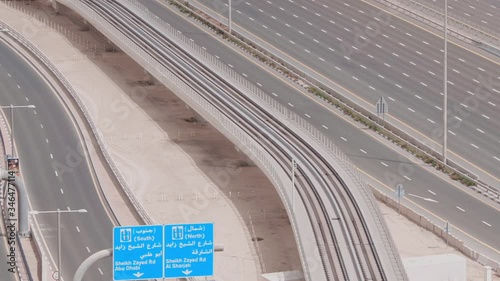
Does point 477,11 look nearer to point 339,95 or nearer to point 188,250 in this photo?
point 339,95

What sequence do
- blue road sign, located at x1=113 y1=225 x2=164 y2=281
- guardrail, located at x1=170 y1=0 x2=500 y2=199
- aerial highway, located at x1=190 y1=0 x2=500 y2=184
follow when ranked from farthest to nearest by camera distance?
aerial highway, located at x1=190 y1=0 x2=500 y2=184 → guardrail, located at x1=170 y1=0 x2=500 y2=199 → blue road sign, located at x1=113 y1=225 x2=164 y2=281

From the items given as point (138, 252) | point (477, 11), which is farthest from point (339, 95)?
point (138, 252)

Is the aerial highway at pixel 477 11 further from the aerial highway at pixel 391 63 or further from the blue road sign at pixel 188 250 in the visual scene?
the blue road sign at pixel 188 250

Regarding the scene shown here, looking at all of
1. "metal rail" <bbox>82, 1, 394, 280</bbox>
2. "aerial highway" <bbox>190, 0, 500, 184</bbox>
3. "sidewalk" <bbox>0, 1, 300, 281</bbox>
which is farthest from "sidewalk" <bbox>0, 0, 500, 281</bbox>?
"aerial highway" <bbox>190, 0, 500, 184</bbox>

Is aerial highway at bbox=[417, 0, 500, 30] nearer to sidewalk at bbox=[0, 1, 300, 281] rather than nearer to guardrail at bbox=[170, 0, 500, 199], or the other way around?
guardrail at bbox=[170, 0, 500, 199]

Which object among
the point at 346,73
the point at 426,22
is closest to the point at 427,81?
the point at 346,73

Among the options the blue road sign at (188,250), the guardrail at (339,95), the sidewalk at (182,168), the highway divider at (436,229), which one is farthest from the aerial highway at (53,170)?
the blue road sign at (188,250)

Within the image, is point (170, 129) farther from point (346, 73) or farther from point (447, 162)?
point (447, 162)
